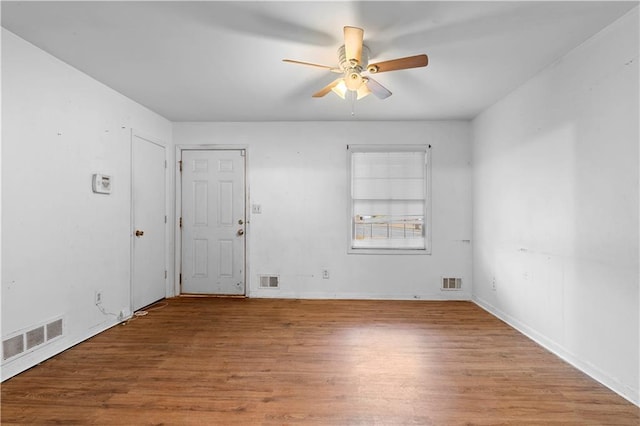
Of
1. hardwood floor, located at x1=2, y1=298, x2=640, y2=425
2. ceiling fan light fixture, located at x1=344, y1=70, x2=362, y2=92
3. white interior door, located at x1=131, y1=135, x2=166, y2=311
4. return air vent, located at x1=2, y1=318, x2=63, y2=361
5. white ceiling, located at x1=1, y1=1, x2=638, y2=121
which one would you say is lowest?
hardwood floor, located at x1=2, y1=298, x2=640, y2=425

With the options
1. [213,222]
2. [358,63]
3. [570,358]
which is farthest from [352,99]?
[570,358]

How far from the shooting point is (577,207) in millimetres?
2447

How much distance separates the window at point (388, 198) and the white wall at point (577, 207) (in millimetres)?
1042

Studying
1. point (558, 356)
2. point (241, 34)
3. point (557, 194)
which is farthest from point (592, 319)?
point (241, 34)

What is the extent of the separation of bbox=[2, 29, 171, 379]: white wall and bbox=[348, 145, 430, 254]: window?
9.40ft

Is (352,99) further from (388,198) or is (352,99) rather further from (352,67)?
(388,198)

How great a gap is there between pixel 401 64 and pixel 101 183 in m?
3.00

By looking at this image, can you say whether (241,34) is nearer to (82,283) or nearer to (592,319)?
(82,283)

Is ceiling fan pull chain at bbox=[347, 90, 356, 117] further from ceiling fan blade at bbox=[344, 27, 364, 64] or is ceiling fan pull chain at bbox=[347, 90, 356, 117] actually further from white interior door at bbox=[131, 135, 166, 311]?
white interior door at bbox=[131, 135, 166, 311]

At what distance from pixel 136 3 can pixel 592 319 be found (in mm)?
3808

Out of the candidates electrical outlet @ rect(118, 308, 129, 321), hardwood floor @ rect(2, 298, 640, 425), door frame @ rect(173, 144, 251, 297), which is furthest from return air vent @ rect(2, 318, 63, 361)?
door frame @ rect(173, 144, 251, 297)

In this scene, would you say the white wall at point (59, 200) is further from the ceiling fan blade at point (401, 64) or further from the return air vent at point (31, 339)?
the ceiling fan blade at point (401, 64)

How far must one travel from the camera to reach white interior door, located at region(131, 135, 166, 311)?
371 cm

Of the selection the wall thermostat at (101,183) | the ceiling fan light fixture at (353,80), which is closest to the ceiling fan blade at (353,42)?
the ceiling fan light fixture at (353,80)
